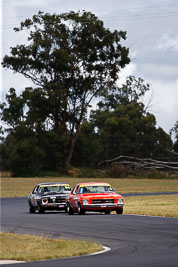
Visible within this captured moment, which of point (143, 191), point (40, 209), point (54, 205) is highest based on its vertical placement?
point (143, 191)

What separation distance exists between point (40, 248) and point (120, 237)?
10.6 feet

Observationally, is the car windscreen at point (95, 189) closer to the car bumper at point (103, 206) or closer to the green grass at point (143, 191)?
the car bumper at point (103, 206)

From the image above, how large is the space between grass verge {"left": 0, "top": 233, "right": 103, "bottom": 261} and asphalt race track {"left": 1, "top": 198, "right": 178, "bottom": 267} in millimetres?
464

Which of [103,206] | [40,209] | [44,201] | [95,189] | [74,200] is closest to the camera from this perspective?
[103,206]

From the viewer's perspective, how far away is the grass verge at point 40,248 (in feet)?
45.5

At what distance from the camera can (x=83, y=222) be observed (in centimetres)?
2442

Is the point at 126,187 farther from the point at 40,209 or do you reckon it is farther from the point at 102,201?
the point at 102,201

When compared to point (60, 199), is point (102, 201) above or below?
below

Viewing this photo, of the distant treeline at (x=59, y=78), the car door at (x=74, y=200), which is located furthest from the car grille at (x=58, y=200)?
the distant treeline at (x=59, y=78)

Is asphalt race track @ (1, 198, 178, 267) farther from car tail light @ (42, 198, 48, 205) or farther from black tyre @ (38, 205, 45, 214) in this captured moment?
black tyre @ (38, 205, 45, 214)

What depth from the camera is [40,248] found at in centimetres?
1527

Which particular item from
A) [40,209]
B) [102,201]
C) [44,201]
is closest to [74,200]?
[102,201]

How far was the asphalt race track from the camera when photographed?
500 inches

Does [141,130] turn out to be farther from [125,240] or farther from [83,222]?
[125,240]
